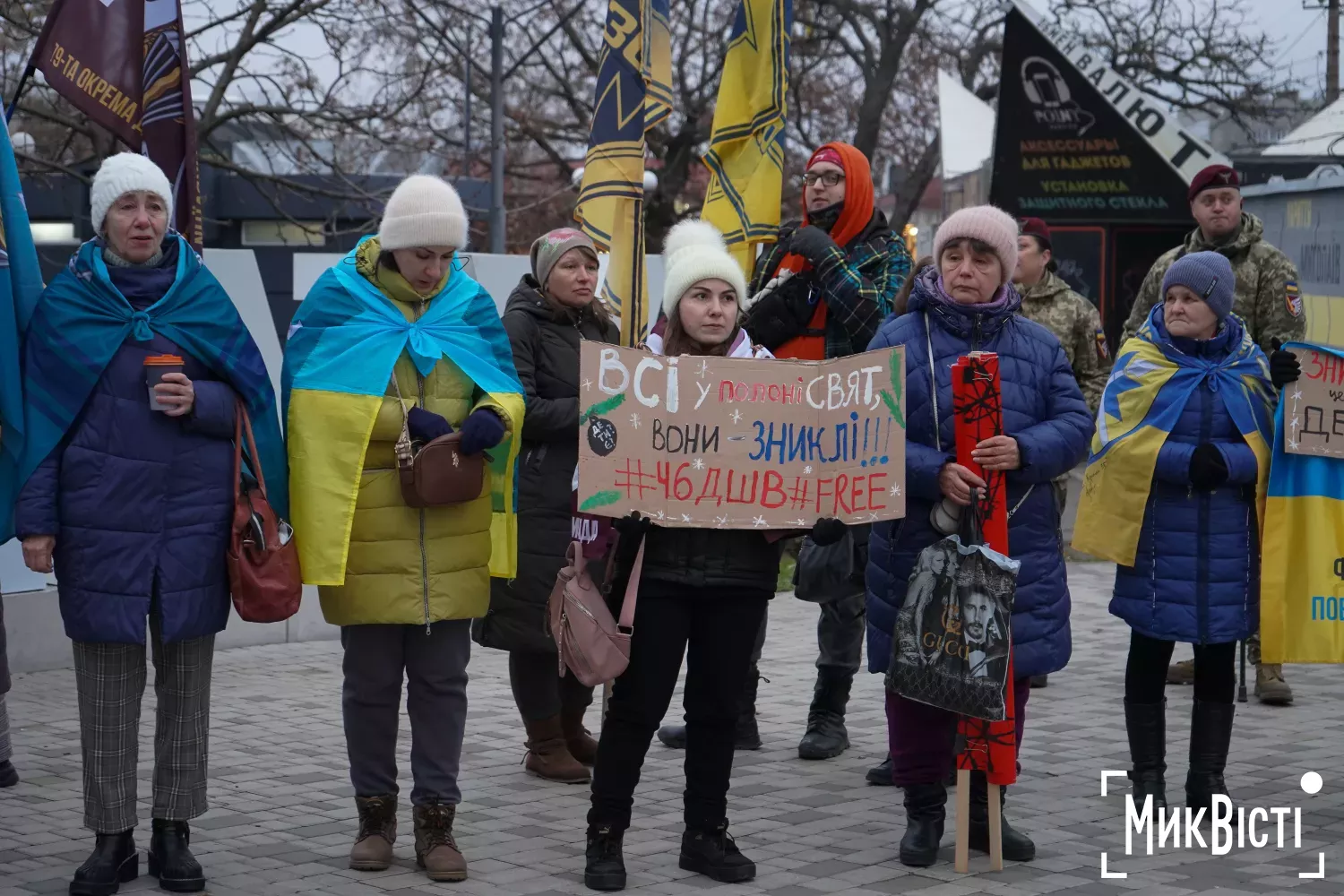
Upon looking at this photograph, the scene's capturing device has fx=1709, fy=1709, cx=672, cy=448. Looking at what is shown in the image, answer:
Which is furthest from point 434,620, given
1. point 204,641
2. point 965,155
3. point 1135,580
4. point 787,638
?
point 965,155

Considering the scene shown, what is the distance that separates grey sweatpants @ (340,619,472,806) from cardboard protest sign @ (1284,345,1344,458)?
2859 millimetres

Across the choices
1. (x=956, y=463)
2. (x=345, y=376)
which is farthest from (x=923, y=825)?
(x=345, y=376)

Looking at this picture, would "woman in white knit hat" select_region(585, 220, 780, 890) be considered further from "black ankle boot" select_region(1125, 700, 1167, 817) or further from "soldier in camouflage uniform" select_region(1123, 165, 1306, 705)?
"soldier in camouflage uniform" select_region(1123, 165, 1306, 705)

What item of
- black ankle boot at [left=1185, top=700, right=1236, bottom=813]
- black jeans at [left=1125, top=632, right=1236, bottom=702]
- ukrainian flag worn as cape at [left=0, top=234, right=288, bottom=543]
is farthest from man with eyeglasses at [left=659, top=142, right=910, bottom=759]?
ukrainian flag worn as cape at [left=0, top=234, right=288, bottom=543]

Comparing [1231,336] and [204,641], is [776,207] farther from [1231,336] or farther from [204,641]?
[204,641]

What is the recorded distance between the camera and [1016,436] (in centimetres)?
519

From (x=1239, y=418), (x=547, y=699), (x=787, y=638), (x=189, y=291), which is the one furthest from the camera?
(x=787, y=638)

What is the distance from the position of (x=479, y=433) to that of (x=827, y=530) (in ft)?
3.49

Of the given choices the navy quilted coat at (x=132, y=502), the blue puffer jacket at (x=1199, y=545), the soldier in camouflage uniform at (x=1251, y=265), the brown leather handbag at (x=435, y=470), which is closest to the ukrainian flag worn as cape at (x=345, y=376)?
the brown leather handbag at (x=435, y=470)

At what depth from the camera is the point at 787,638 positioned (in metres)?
9.70

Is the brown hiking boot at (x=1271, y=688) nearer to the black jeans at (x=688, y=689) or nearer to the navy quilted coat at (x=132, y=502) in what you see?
the black jeans at (x=688, y=689)

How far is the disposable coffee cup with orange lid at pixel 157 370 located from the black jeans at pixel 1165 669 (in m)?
3.27

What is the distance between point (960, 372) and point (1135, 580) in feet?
3.83

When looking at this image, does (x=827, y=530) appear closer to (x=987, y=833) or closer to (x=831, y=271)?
(x=987, y=833)
